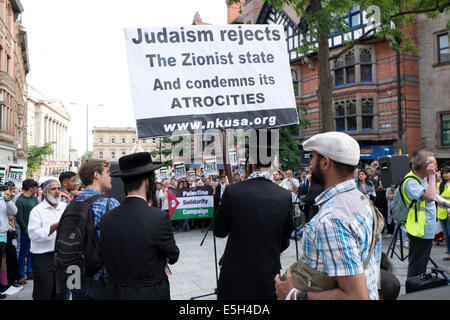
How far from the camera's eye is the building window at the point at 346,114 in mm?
23812

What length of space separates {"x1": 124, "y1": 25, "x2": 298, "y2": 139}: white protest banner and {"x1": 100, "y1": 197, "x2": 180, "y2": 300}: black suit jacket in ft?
5.32

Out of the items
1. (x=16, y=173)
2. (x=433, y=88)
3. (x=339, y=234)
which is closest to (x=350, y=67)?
(x=433, y=88)

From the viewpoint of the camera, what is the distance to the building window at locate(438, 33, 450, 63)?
2077cm

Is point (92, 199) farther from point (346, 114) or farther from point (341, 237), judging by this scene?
point (346, 114)

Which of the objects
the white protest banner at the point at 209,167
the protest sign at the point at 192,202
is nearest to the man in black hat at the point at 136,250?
the protest sign at the point at 192,202

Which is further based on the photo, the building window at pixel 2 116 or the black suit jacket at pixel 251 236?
the building window at pixel 2 116

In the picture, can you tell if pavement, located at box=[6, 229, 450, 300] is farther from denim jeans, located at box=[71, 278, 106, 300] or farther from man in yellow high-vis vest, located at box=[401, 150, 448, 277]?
denim jeans, located at box=[71, 278, 106, 300]

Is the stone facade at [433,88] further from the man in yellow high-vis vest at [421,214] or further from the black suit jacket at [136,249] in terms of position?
the black suit jacket at [136,249]

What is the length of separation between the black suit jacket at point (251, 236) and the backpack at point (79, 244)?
1.11 meters

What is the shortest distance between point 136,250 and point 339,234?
149 centimetres

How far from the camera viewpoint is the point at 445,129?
21203 millimetres

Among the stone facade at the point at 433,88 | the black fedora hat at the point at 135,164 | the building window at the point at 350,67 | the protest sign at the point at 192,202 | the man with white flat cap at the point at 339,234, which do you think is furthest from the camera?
the building window at the point at 350,67
